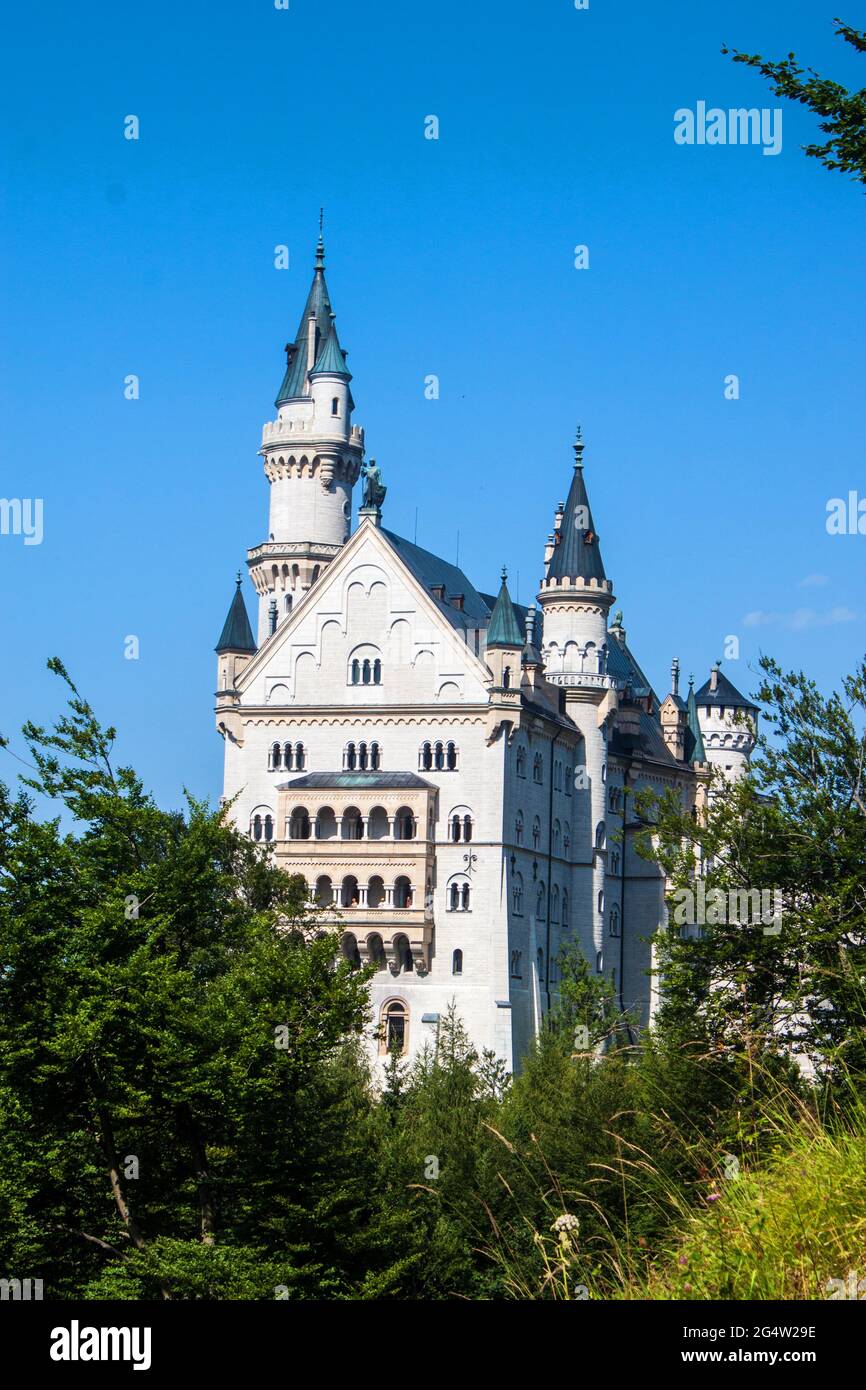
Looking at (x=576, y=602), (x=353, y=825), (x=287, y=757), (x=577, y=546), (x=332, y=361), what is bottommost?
(x=353, y=825)

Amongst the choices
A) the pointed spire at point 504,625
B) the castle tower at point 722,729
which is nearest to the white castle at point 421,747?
the pointed spire at point 504,625

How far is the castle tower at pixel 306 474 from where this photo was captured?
341ft

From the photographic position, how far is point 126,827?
41406 millimetres

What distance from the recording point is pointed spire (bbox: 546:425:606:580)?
339 feet

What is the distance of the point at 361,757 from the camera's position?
314ft

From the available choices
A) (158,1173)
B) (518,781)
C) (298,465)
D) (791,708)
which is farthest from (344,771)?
(158,1173)

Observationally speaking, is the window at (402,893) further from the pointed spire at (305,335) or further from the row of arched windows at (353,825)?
the pointed spire at (305,335)

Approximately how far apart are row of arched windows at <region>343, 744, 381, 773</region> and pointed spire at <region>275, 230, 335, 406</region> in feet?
71.6

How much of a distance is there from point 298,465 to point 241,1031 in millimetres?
69602

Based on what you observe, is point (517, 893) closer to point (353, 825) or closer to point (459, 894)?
point (459, 894)

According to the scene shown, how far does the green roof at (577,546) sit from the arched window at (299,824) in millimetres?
19699

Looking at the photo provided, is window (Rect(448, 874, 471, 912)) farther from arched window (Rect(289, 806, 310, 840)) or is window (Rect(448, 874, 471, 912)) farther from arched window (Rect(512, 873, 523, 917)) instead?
arched window (Rect(289, 806, 310, 840))

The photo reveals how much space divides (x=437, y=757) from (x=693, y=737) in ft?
111

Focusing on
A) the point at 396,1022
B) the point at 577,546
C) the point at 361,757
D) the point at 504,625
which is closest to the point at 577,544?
the point at 577,546
